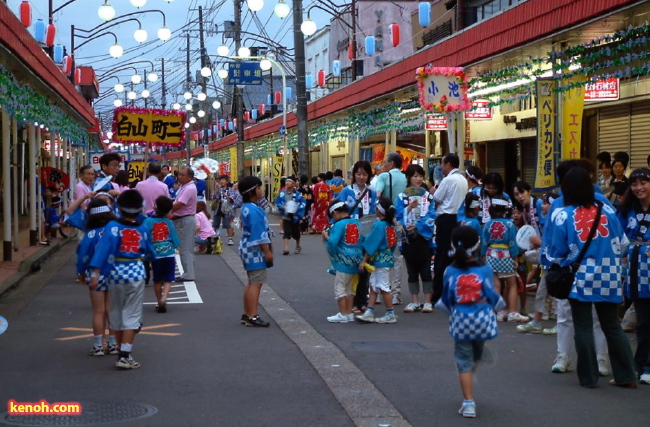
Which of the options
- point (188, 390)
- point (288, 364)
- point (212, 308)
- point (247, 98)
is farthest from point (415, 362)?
point (247, 98)

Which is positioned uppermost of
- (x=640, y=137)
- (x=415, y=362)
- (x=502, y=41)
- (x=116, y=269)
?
(x=502, y=41)

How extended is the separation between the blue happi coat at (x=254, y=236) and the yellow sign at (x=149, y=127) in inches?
404

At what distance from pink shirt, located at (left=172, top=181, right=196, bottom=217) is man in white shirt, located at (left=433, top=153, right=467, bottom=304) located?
15.0 feet

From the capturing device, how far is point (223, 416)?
6.50 meters

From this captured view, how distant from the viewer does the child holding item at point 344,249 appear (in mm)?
10781

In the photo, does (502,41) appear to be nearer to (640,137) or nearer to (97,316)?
(640,137)

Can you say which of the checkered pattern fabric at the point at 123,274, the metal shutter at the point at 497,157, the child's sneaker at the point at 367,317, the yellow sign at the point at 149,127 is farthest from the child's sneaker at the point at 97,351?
the metal shutter at the point at 497,157

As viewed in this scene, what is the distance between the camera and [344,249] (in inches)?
425

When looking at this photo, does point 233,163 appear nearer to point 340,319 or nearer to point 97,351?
point 340,319

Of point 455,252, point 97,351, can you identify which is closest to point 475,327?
point 455,252

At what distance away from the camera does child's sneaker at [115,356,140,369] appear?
26.8ft

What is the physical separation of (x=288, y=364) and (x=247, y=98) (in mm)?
75041

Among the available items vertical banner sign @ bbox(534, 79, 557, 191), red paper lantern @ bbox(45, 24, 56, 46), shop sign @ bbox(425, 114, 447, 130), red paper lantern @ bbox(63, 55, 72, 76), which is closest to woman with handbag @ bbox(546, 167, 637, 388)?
vertical banner sign @ bbox(534, 79, 557, 191)

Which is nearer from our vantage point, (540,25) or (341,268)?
(341,268)
